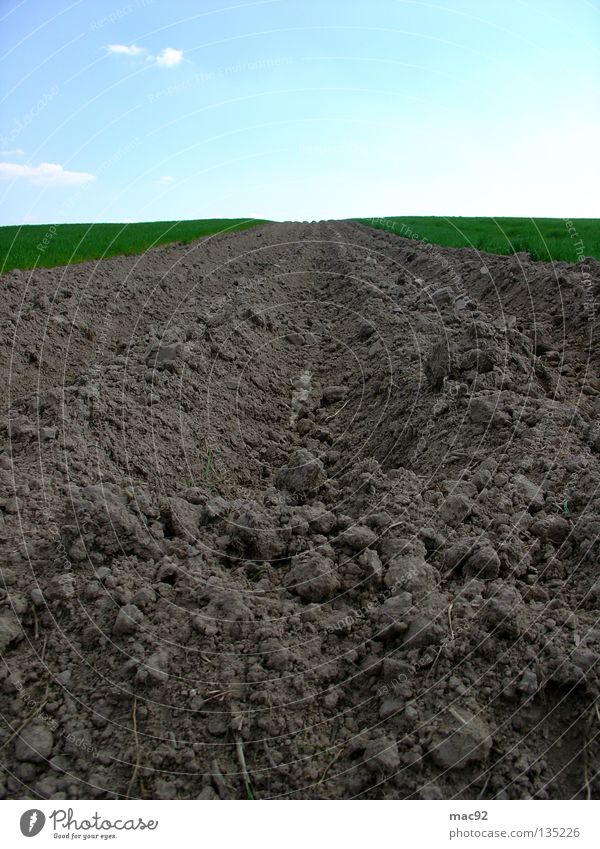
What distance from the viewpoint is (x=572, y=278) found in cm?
773

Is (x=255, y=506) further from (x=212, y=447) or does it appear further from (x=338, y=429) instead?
(x=338, y=429)

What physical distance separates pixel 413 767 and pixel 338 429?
159 inches

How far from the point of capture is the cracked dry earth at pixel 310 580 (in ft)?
8.01

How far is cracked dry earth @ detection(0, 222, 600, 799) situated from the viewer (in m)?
2.44

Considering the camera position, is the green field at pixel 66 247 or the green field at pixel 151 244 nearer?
the green field at pixel 151 244

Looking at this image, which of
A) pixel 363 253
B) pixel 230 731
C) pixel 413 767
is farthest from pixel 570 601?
pixel 363 253
